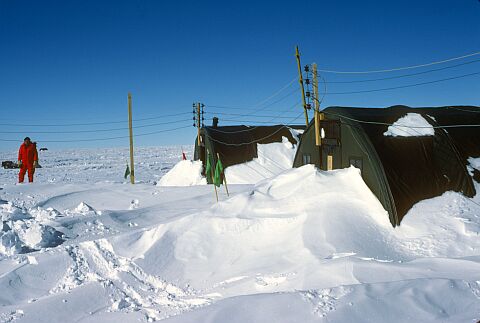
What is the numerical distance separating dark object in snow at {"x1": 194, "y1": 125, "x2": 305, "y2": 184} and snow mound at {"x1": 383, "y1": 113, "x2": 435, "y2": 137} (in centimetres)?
1156

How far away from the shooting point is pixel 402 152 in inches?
369

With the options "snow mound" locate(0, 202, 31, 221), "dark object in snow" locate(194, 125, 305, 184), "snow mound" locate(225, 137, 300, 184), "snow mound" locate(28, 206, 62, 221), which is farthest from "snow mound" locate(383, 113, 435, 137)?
"dark object in snow" locate(194, 125, 305, 184)

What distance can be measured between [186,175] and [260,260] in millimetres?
15140

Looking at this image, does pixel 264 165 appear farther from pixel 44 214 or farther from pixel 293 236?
pixel 293 236

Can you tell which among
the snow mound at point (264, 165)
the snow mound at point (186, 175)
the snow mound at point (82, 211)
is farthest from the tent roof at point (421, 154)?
the snow mound at point (186, 175)

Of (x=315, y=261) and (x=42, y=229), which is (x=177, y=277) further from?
(x=42, y=229)

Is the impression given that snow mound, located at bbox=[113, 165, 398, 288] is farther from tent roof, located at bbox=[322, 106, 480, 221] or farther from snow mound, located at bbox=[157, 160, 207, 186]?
snow mound, located at bbox=[157, 160, 207, 186]

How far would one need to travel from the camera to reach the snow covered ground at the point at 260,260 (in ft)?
13.5

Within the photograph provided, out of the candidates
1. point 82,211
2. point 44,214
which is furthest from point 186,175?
point 44,214

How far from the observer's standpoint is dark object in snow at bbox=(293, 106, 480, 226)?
8.68m

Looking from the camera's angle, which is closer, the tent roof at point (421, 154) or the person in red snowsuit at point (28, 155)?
the tent roof at point (421, 154)

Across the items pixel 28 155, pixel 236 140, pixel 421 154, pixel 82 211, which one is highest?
pixel 236 140

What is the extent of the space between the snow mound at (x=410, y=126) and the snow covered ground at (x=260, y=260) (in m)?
1.71

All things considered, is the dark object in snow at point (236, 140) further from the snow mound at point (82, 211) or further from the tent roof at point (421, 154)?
the tent roof at point (421, 154)
